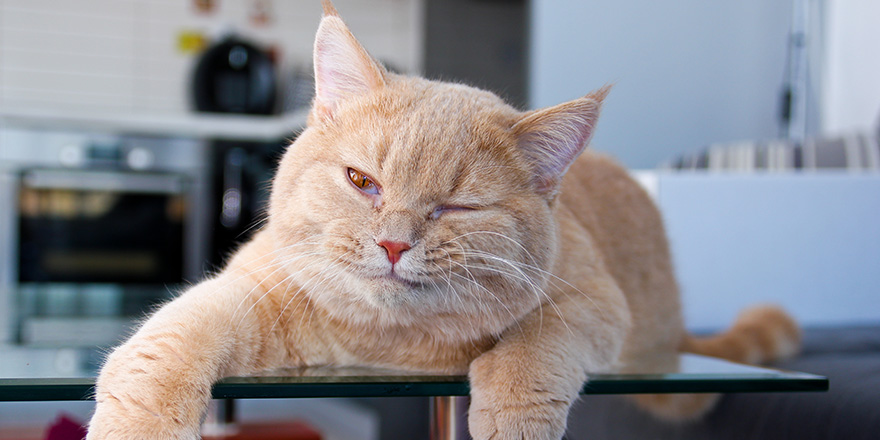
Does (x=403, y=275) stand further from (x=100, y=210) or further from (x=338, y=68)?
(x=100, y=210)

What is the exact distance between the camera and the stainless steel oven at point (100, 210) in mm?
3471

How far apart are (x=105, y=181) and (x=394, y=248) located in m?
3.06

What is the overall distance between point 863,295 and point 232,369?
2.04m

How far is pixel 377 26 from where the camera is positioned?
4766mm

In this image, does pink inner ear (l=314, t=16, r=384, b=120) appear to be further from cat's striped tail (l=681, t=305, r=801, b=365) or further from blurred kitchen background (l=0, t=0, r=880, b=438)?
blurred kitchen background (l=0, t=0, r=880, b=438)

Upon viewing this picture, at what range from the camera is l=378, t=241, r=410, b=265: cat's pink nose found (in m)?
0.89

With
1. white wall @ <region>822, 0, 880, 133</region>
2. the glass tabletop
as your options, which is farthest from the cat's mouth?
white wall @ <region>822, 0, 880, 133</region>

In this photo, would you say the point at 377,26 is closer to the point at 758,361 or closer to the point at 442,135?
the point at 758,361

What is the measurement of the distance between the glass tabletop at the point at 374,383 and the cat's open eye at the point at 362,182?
0.23m

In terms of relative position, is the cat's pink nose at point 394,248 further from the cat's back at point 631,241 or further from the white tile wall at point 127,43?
the white tile wall at point 127,43

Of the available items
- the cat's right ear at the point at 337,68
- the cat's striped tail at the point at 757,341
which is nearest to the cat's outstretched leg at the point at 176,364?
the cat's right ear at the point at 337,68

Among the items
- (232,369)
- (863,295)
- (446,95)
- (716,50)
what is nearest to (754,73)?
(716,50)

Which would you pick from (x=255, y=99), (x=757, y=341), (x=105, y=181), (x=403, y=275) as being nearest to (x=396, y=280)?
(x=403, y=275)

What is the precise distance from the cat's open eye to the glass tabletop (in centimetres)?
23
